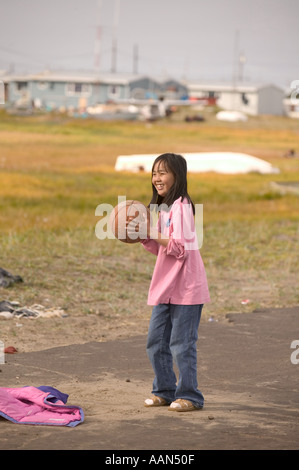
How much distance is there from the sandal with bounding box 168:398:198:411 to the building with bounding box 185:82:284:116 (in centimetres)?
9131

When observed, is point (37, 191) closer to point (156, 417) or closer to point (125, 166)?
point (125, 166)

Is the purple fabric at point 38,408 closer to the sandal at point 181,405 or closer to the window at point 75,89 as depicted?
the sandal at point 181,405

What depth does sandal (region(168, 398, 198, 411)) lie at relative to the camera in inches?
221

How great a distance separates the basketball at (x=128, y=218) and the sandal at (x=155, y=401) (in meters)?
1.13

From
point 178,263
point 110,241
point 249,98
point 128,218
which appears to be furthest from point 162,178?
point 249,98

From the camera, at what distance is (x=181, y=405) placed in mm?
5633

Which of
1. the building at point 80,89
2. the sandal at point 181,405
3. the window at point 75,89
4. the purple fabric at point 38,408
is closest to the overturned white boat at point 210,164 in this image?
the purple fabric at point 38,408

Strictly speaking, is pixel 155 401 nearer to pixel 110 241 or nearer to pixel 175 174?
pixel 175 174

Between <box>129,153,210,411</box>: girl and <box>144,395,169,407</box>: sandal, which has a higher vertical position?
<box>129,153,210,411</box>: girl

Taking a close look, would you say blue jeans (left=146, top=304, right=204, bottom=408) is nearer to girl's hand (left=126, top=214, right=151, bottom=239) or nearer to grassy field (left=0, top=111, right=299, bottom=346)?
girl's hand (left=126, top=214, right=151, bottom=239)

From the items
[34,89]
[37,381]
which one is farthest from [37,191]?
[34,89]

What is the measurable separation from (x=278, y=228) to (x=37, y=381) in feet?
38.0

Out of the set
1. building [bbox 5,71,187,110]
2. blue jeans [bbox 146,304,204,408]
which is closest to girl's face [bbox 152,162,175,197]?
blue jeans [bbox 146,304,204,408]
